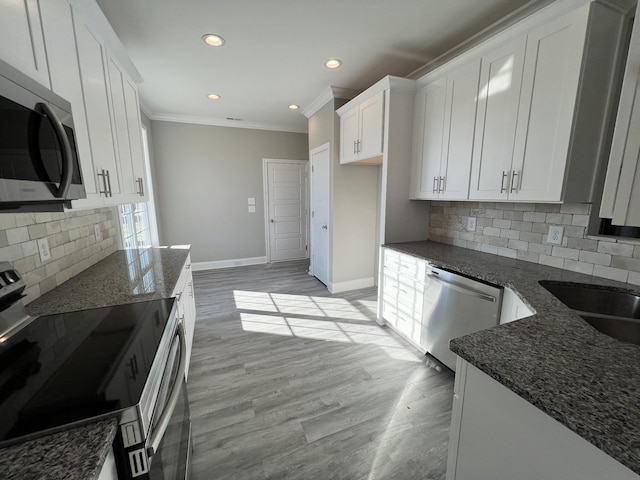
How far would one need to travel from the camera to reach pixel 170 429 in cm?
95

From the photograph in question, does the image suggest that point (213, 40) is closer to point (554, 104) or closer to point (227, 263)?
point (554, 104)

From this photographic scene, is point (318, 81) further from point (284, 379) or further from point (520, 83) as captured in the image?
point (284, 379)

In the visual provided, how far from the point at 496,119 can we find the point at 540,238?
0.96m

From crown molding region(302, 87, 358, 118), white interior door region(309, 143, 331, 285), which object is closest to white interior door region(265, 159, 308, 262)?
white interior door region(309, 143, 331, 285)

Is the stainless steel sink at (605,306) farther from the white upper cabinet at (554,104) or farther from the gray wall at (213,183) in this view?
the gray wall at (213,183)

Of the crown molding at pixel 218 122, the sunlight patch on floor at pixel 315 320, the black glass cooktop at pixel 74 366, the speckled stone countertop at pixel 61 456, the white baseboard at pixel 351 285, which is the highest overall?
the crown molding at pixel 218 122

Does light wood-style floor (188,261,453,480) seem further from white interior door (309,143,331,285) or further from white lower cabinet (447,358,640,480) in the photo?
white interior door (309,143,331,285)

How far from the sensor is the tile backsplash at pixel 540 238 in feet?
5.39

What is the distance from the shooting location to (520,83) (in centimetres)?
179

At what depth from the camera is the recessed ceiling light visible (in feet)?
7.33

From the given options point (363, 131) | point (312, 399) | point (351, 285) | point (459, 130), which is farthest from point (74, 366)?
point (351, 285)

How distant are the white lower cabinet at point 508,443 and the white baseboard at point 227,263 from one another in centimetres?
474

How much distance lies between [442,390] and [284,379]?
1.22 m

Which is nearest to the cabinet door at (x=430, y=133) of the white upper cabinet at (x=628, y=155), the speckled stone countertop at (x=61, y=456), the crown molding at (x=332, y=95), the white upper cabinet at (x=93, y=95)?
the crown molding at (x=332, y=95)
